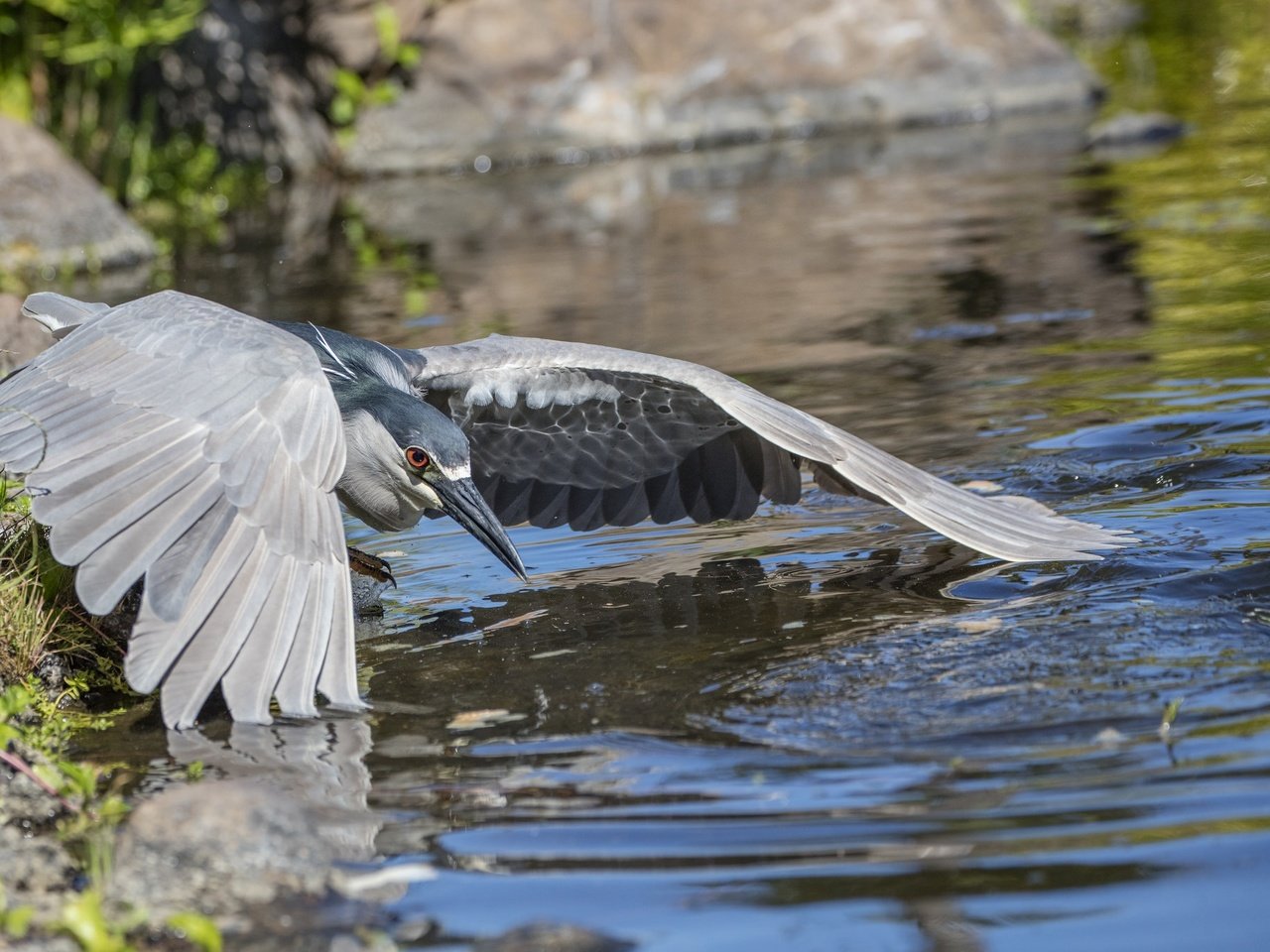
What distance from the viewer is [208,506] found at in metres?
4.04

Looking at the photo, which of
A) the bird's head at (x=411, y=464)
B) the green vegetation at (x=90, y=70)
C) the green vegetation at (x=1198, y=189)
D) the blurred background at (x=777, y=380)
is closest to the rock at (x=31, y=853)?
the blurred background at (x=777, y=380)

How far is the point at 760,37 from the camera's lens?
17.4 meters

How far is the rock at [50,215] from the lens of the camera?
11.9 meters

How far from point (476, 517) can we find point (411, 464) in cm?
24

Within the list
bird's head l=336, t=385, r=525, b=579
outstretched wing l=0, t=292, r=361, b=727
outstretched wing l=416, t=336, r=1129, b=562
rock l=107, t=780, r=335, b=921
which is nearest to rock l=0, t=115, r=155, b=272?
outstretched wing l=416, t=336, r=1129, b=562

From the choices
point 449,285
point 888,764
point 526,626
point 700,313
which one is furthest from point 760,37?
point 888,764

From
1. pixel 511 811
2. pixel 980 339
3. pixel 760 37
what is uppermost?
pixel 760 37

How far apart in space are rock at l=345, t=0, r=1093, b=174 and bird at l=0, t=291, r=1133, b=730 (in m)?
12.2

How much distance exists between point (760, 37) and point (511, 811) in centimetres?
1488

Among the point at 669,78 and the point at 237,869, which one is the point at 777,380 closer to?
the point at 237,869

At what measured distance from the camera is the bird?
12.7 ft

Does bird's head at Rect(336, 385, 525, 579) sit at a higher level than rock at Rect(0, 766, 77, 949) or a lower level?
higher

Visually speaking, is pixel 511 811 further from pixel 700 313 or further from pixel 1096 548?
pixel 700 313

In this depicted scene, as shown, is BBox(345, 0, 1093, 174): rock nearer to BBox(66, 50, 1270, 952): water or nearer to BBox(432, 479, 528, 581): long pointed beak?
BBox(66, 50, 1270, 952): water
